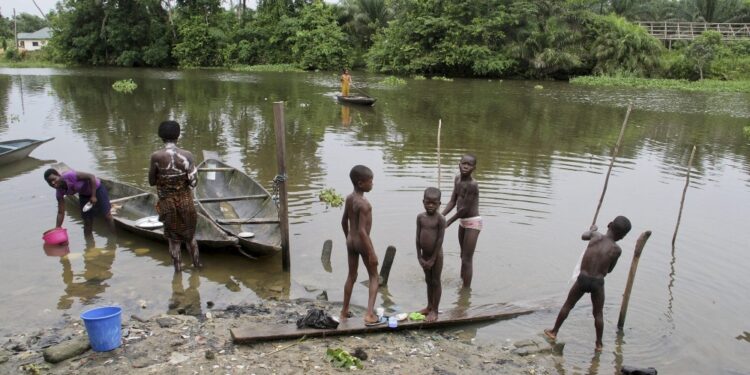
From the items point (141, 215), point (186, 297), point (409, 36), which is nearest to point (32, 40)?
point (409, 36)

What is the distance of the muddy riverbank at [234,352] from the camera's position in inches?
191

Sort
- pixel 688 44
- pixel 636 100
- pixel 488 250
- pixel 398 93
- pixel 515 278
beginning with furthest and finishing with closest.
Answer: pixel 688 44, pixel 398 93, pixel 636 100, pixel 488 250, pixel 515 278

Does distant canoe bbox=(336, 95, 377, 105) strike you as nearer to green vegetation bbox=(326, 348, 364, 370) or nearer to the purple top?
the purple top

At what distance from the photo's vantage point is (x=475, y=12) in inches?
1604

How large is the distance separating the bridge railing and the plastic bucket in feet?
141

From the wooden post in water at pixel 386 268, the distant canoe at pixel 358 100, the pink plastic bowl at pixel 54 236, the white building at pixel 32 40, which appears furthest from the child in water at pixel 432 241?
the white building at pixel 32 40

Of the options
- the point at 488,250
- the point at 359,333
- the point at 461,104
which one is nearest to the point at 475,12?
the point at 461,104

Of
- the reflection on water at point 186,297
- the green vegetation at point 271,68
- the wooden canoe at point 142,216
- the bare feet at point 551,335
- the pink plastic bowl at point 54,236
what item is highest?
the green vegetation at point 271,68

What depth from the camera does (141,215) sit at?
9148 mm

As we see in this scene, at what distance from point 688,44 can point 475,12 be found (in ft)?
47.9

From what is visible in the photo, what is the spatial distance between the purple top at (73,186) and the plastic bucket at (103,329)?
3.45 meters

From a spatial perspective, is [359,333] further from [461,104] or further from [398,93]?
[398,93]

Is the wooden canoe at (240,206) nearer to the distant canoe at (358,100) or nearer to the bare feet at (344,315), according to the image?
the bare feet at (344,315)

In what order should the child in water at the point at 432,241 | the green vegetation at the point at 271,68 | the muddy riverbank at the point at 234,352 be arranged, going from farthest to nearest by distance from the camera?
the green vegetation at the point at 271,68 → the child in water at the point at 432,241 → the muddy riverbank at the point at 234,352
